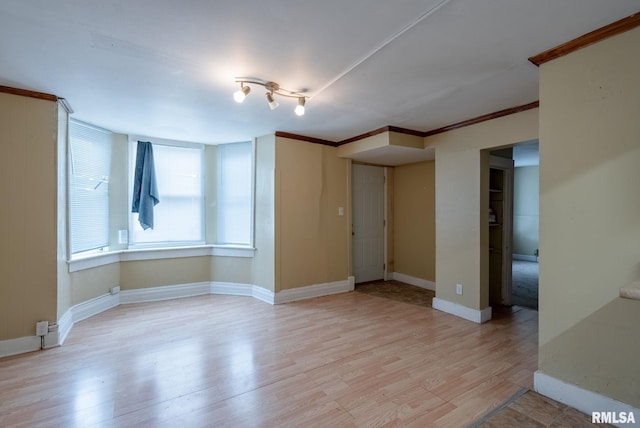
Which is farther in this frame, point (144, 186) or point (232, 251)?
point (232, 251)

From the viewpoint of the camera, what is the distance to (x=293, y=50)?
6.50ft

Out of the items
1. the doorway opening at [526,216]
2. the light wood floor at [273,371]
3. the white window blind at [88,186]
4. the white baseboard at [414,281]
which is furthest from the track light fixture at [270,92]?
the doorway opening at [526,216]

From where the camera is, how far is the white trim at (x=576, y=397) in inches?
68.2

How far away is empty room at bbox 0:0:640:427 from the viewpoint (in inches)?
68.3

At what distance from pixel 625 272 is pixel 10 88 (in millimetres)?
4938

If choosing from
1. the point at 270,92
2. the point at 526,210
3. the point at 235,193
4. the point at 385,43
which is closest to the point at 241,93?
the point at 270,92

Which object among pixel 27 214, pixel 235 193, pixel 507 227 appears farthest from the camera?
pixel 235 193

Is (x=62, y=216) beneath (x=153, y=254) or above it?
above

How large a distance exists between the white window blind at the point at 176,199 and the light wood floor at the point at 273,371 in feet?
Result: 4.16

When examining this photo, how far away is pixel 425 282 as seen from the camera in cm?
496

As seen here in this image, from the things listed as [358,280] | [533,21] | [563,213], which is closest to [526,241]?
[358,280]

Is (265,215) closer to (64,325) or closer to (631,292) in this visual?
(64,325)

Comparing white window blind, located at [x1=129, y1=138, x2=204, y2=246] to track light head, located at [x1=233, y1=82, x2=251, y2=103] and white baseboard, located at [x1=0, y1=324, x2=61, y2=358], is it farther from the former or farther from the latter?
track light head, located at [x1=233, y1=82, x2=251, y2=103]

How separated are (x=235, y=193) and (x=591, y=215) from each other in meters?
4.26
